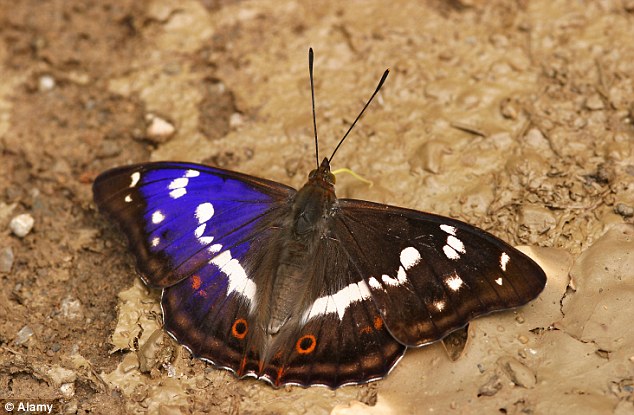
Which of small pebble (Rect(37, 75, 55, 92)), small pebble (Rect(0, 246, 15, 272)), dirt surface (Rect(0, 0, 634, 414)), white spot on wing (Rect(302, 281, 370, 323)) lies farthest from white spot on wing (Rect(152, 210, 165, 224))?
small pebble (Rect(37, 75, 55, 92))

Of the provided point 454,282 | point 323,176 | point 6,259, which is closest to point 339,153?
point 323,176

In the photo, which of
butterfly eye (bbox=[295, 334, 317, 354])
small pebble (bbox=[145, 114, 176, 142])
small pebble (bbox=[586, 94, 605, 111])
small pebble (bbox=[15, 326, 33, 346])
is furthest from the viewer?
small pebble (bbox=[145, 114, 176, 142])

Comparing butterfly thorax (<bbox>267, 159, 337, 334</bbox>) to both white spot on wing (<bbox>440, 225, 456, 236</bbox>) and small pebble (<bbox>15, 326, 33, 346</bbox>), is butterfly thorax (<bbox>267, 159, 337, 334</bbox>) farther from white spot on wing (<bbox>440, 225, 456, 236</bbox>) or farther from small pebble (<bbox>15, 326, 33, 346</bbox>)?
small pebble (<bbox>15, 326, 33, 346</bbox>)

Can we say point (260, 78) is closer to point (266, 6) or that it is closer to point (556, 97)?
point (266, 6)

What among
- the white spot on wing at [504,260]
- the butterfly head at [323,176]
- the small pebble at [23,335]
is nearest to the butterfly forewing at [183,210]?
the butterfly head at [323,176]

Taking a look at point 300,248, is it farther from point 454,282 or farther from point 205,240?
point 454,282
